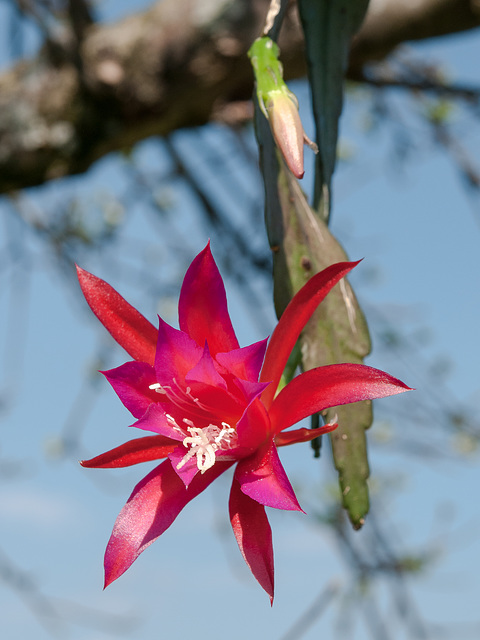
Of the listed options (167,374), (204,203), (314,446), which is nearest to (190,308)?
(167,374)

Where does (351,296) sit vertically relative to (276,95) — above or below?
below

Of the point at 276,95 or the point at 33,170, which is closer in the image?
the point at 276,95

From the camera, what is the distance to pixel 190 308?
59 cm

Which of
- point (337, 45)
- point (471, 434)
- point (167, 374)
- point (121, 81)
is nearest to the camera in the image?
point (167, 374)

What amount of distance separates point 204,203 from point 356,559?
1163 mm

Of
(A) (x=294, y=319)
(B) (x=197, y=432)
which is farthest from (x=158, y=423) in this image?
(A) (x=294, y=319)

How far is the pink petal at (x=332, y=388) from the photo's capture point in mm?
512

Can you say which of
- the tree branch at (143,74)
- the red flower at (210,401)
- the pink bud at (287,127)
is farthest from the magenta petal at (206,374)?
the tree branch at (143,74)

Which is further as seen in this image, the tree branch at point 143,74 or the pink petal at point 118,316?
the tree branch at point 143,74

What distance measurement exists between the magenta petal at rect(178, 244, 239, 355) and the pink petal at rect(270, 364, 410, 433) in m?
0.08

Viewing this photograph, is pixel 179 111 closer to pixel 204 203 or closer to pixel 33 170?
pixel 204 203

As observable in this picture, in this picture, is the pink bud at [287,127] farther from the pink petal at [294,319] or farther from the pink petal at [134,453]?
the pink petal at [134,453]

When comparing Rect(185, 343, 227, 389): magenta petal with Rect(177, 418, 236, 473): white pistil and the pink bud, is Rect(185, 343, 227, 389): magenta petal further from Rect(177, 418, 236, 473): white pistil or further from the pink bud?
the pink bud

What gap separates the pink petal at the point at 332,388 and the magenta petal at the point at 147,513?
9 centimetres
